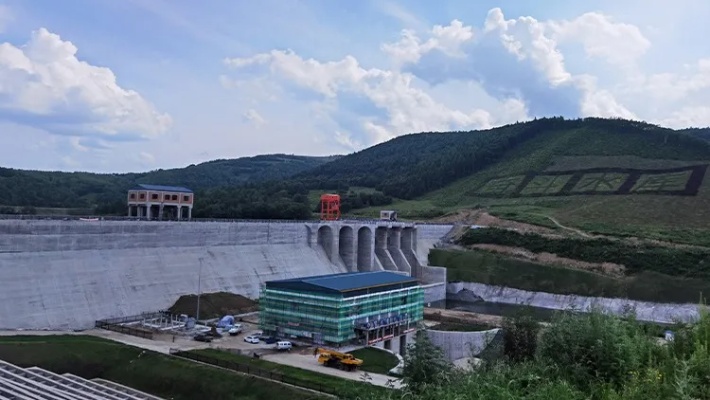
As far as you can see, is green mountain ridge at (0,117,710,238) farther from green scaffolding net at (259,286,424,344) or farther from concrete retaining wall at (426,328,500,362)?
concrete retaining wall at (426,328,500,362)

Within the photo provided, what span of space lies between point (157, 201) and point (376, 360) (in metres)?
30.9

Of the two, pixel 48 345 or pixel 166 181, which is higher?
pixel 166 181

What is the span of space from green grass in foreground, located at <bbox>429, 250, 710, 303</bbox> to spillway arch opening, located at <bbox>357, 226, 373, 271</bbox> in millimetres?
13134

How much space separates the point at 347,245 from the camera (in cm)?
7850

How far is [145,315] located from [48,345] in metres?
11.5

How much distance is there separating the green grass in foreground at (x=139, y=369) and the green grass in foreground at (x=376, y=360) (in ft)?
28.7

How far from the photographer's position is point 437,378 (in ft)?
64.6

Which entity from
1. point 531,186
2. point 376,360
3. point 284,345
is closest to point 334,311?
point 284,345

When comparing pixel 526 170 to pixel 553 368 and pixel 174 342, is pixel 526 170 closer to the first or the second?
pixel 174 342

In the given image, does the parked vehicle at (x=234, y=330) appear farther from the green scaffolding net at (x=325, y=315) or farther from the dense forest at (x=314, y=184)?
the dense forest at (x=314, y=184)

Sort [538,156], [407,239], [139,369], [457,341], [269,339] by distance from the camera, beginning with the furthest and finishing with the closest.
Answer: [538,156] → [407,239] → [457,341] → [269,339] → [139,369]

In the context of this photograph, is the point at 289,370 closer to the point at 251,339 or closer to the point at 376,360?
the point at 376,360

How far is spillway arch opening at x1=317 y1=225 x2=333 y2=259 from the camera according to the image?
75312mm

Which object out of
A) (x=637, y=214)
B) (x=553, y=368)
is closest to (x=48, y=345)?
(x=553, y=368)
